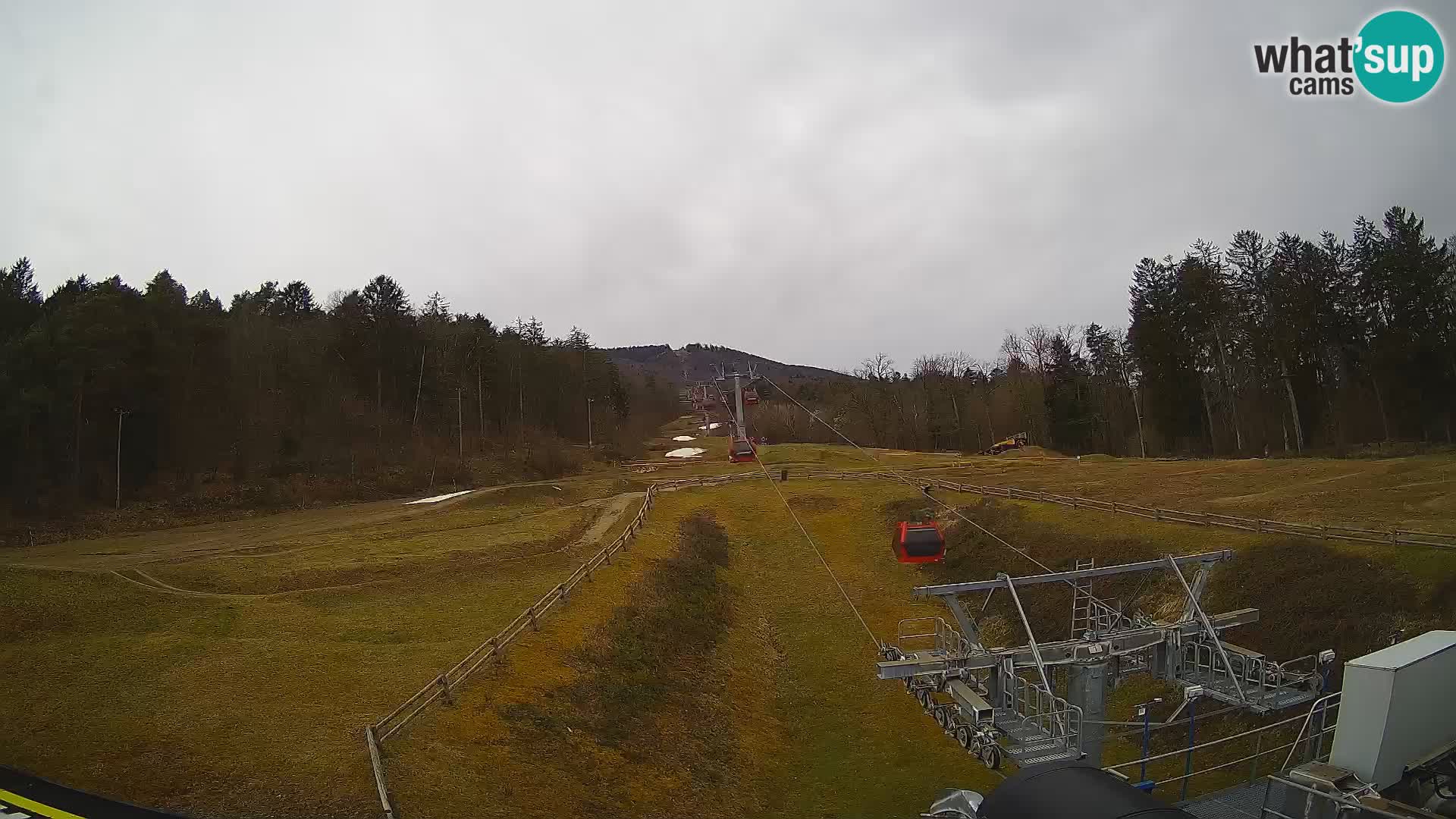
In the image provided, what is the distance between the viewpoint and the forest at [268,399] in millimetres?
48031

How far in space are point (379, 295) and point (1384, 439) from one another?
9621cm

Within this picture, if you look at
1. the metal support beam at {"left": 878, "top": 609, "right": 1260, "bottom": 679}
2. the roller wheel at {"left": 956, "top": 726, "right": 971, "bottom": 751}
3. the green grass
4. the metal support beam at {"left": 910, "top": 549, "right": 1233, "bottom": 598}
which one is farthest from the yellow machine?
the roller wheel at {"left": 956, "top": 726, "right": 971, "bottom": 751}

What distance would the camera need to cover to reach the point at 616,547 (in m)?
35.9

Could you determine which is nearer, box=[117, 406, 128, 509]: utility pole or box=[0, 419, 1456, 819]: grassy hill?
box=[0, 419, 1456, 819]: grassy hill

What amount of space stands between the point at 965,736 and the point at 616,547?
76.0 feet

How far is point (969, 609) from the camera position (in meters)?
35.6

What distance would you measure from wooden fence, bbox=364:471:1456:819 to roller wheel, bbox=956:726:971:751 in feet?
38.0

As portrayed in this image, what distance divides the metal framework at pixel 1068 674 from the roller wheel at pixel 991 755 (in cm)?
2

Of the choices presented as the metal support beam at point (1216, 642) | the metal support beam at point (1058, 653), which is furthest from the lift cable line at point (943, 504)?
the metal support beam at point (1216, 642)

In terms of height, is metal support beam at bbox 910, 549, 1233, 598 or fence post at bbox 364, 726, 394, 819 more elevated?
metal support beam at bbox 910, 549, 1233, 598

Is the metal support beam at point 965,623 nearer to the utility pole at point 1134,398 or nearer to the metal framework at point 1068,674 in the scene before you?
the metal framework at point 1068,674

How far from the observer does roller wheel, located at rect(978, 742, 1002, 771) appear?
1414cm

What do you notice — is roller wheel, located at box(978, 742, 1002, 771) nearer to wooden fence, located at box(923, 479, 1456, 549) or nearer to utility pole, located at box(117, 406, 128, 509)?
wooden fence, located at box(923, 479, 1456, 549)

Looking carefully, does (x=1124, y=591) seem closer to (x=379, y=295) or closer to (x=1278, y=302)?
(x=1278, y=302)
